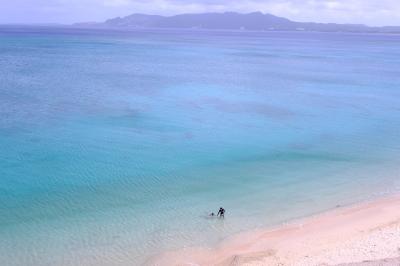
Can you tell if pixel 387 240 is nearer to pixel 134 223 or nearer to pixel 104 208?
pixel 134 223

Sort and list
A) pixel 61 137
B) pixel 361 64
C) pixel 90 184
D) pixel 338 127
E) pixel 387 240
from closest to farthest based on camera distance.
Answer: pixel 387 240
pixel 90 184
pixel 61 137
pixel 338 127
pixel 361 64

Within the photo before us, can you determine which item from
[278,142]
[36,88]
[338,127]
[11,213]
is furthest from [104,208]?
[36,88]

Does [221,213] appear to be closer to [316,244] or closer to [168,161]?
[316,244]

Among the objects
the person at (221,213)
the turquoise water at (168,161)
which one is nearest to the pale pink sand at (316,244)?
the turquoise water at (168,161)

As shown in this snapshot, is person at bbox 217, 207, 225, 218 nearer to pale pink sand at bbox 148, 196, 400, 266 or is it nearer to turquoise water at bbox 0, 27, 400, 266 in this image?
turquoise water at bbox 0, 27, 400, 266

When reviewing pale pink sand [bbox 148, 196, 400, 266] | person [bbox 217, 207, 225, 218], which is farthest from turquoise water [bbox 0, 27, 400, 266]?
pale pink sand [bbox 148, 196, 400, 266]
